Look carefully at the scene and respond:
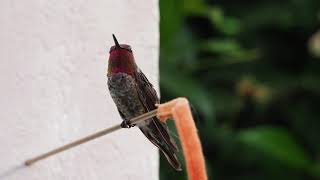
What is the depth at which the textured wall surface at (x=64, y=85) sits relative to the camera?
356 mm

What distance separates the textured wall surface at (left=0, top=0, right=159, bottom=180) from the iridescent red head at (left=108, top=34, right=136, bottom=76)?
1.8 inches

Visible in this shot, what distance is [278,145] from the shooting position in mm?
931

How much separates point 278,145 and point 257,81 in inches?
4.6

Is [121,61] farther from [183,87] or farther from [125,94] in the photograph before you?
[183,87]

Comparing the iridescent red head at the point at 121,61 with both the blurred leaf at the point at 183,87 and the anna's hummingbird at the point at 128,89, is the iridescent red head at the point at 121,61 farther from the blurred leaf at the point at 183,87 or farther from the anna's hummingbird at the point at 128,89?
the blurred leaf at the point at 183,87

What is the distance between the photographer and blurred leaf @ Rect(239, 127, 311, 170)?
92 centimetres

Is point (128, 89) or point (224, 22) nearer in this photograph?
point (128, 89)

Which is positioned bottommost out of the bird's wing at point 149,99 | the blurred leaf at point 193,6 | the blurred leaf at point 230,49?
the bird's wing at point 149,99

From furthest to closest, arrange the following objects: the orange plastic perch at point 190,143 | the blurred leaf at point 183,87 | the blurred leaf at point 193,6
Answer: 1. the blurred leaf at point 193,6
2. the blurred leaf at point 183,87
3. the orange plastic perch at point 190,143

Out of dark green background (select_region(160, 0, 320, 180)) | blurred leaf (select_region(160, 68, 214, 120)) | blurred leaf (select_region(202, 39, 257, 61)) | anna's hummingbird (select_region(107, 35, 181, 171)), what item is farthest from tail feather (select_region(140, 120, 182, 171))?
blurred leaf (select_region(202, 39, 257, 61))

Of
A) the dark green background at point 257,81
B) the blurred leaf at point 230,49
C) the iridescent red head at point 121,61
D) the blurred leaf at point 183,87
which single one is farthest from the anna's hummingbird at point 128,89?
the blurred leaf at point 230,49

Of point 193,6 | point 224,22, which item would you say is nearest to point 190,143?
point 193,6

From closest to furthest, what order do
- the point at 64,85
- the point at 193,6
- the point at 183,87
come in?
the point at 64,85 → the point at 183,87 → the point at 193,6

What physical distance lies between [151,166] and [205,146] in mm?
508
